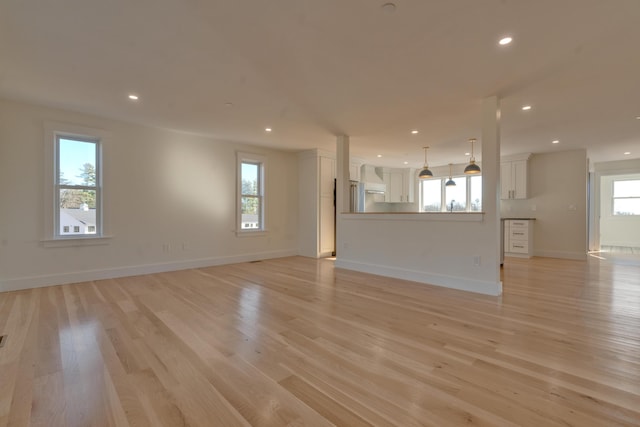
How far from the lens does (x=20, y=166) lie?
13.2 ft

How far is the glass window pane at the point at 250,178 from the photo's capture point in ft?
21.6

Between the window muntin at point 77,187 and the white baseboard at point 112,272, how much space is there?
23.7 inches

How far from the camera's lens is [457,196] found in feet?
29.4

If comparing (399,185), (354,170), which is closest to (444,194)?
(399,185)

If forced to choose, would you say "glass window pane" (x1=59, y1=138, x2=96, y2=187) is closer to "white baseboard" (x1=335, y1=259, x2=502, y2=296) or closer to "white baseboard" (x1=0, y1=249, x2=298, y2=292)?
"white baseboard" (x1=0, y1=249, x2=298, y2=292)

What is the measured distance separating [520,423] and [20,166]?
5.96 m

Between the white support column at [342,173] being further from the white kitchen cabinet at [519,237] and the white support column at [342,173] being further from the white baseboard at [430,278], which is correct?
the white kitchen cabinet at [519,237]

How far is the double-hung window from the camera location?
6414 millimetres

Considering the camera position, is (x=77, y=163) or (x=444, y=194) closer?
(x=77, y=163)

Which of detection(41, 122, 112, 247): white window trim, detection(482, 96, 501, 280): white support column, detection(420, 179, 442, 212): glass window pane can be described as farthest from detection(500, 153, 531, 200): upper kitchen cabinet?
detection(41, 122, 112, 247): white window trim

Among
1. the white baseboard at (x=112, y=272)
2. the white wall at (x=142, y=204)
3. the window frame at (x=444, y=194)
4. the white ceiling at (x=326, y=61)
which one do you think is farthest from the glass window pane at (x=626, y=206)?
the white baseboard at (x=112, y=272)

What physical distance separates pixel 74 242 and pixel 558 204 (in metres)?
9.89

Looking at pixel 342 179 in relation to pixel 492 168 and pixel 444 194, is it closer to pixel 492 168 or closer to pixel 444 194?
pixel 492 168

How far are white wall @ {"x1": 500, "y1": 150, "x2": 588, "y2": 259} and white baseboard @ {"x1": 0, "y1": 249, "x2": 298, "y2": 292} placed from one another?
6842 millimetres
